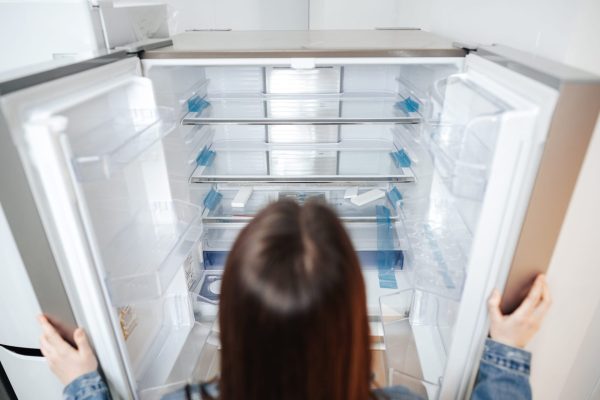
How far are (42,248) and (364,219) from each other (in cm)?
114

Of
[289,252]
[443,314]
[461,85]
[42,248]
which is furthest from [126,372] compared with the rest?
[461,85]

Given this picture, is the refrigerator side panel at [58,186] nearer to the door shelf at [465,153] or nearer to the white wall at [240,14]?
the door shelf at [465,153]

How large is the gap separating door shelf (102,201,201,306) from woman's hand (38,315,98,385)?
109 millimetres

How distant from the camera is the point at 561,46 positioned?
0.77m

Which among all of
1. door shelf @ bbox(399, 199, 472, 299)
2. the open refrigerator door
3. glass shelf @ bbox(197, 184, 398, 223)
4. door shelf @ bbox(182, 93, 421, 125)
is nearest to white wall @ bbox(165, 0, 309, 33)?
door shelf @ bbox(182, 93, 421, 125)

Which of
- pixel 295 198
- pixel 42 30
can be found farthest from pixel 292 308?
pixel 295 198

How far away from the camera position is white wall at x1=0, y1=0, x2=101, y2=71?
3.14ft

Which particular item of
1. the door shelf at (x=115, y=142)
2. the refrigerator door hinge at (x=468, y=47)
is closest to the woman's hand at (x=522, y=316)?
the refrigerator door hinge at (x=468, y=47)

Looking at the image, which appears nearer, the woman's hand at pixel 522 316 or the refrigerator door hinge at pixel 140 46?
the woman's hand at pixel 522 316

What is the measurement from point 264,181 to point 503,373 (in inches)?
36.9

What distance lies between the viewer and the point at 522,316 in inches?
30.9

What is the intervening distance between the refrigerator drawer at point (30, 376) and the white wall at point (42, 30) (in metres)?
0.76

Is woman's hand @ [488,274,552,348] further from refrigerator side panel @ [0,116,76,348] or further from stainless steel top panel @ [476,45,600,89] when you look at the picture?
refrigerator side panel @ [0,116,76,348]

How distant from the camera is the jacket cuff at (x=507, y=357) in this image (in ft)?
2.67
